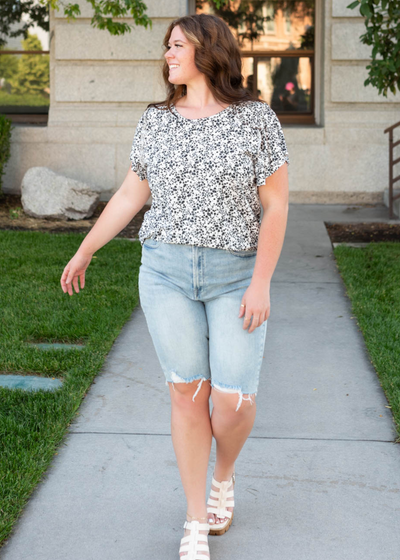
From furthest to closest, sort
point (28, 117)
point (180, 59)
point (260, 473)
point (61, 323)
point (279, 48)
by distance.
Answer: point (28, 117), point (279, 48), point (61, 323), point (260, 473), point (180, 59)

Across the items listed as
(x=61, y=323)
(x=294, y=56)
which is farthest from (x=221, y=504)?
(x=294, y=56)

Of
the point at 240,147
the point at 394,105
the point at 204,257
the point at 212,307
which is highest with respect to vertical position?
the point at 394,105

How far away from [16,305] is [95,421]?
6.98ft

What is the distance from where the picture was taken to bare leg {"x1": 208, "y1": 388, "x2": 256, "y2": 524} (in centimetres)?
255

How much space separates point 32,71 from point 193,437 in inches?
412

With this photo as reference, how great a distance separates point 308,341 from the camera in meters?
5.09

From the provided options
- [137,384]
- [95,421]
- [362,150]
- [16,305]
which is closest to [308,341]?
[137,384]

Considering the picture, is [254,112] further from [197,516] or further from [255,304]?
[197,516]

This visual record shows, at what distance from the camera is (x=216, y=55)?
2.54 m

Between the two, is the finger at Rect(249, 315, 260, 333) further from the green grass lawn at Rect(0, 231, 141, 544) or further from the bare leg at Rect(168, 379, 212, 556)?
the green grass lawn at Rect(0, 231, 141, 544)

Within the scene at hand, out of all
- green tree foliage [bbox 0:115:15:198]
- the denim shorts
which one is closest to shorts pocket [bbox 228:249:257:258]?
the denim shorts

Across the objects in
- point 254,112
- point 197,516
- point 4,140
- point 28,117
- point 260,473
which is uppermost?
point 28,117

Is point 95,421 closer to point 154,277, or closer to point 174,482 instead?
point 174,482

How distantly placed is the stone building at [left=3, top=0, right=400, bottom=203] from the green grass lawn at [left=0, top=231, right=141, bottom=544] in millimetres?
3033
